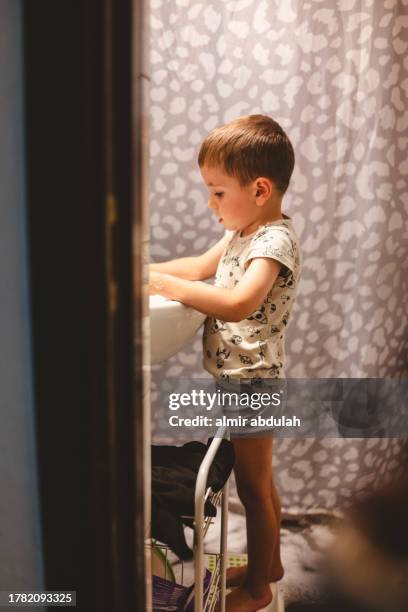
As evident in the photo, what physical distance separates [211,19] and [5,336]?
1.16m

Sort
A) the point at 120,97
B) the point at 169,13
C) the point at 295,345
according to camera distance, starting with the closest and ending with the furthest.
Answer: the point at 120,97 < the point at 169,13 < the point at 295,345

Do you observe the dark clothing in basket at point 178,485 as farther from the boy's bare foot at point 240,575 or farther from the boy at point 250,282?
the boy's bare foot at point 240,575

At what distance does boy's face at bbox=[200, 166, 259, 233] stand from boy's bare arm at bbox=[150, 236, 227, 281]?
156mm

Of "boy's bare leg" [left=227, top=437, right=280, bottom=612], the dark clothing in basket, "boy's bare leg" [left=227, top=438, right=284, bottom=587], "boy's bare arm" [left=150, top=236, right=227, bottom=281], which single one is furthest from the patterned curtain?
the dark clothing in basket

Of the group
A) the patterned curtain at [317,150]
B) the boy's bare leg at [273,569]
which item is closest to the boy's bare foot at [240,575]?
the boy's bare leg at [273,569]

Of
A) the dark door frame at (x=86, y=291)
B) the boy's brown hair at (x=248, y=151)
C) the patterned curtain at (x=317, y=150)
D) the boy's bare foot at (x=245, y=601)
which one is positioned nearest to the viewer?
the dark door frame at (x=86, y=291)

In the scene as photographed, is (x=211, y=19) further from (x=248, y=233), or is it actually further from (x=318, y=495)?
A: (x=318, y=495)

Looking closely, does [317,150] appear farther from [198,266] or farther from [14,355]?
[14,355]

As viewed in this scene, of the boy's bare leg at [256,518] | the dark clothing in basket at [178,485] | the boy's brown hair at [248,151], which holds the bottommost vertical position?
the boy's bare leg at [256,518]

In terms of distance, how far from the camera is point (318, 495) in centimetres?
161

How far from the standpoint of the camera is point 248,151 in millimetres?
1051

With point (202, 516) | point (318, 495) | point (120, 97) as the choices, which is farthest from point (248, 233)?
point (318, 495)

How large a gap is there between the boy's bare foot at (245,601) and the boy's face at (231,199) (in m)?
0.77

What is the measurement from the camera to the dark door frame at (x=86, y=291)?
419 mm
